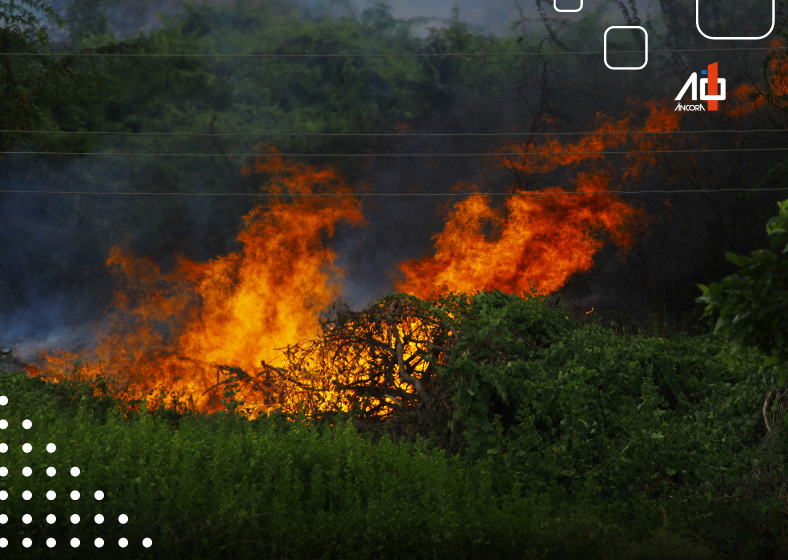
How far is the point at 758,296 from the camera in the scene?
378 cm

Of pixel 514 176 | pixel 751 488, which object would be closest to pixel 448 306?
pixel 751 488

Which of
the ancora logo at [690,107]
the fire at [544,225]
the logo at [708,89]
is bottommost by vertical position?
the fire at [544,225]

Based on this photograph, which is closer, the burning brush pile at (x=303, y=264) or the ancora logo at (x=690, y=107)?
the burning brush pile at (x=303, y=264)

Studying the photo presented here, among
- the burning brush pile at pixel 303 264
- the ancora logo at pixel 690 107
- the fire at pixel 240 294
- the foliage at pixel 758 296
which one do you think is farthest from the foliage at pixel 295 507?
the ancora logo at pixel 690 107

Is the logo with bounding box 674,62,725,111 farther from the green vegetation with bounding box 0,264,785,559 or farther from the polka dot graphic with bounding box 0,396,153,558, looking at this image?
the polka dot graphic with bounding box 0,396,153,558

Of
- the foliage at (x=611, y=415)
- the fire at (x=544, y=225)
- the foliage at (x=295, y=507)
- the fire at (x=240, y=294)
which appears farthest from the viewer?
the fire at (x=544, y=225)

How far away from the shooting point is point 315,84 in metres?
19.5

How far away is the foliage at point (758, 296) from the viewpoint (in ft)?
12.3

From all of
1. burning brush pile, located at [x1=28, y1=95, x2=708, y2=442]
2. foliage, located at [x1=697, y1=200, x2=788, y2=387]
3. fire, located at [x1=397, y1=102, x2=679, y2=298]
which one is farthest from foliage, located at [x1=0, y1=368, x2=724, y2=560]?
fire, located at [x1=397, y1=102, x2=679, y2=298]

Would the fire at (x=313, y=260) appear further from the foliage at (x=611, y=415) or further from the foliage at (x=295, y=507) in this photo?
the foliage at (x=295, y=507)

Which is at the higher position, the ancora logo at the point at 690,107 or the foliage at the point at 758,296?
the ancora logo at the point at 690,107

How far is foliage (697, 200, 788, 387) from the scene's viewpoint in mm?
3764

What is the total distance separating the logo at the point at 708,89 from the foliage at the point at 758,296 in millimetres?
16118

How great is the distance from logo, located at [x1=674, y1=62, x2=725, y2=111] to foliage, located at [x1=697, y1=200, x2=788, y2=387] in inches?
635
